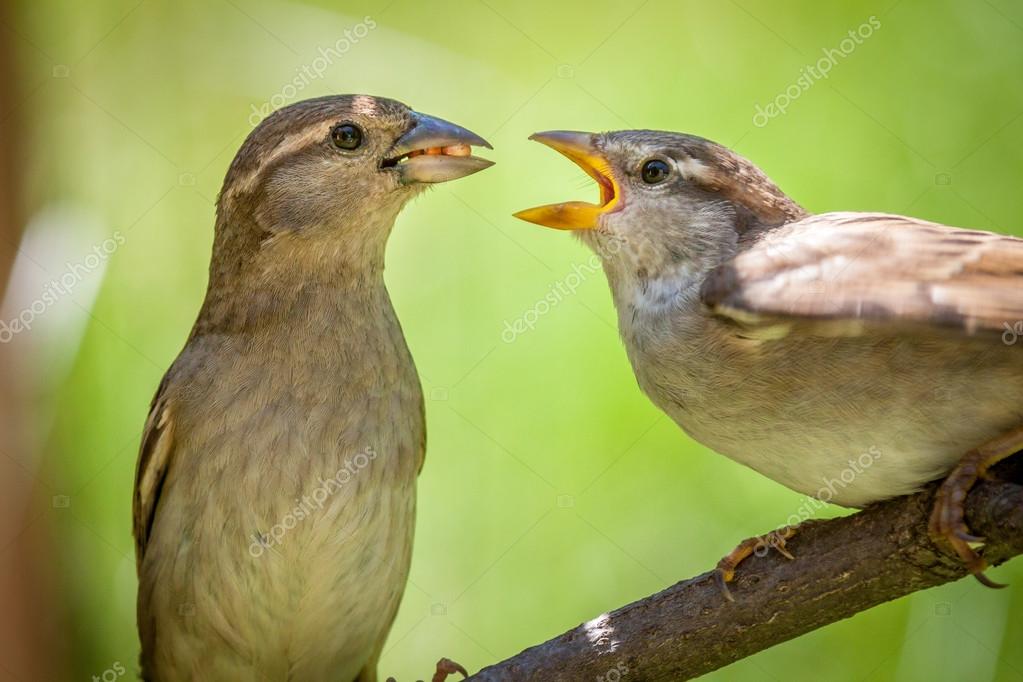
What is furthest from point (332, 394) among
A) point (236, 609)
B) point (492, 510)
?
point (492, 510)

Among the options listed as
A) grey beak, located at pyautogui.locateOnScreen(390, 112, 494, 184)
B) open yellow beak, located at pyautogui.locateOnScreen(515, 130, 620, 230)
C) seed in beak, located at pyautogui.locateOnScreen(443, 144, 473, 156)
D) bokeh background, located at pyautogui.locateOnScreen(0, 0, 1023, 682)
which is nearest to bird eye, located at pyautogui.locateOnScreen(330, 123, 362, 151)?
grey beak, located at pyautogui.locateOnScreen(390, 112, 494, 184)

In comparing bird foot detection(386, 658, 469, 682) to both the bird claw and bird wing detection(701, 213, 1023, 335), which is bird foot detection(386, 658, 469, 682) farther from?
bird wing detection(701, 213, 1023, 335)

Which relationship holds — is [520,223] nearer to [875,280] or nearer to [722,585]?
[722,585]

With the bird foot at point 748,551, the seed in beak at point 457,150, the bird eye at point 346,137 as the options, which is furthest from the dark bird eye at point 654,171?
the bird foot at point 748,551

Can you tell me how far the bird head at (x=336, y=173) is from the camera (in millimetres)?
4266

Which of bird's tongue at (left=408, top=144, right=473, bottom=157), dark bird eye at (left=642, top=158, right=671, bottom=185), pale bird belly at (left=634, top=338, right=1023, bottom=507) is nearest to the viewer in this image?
pale bird belly at (left=634, top=338, right=1023, bottom=507)

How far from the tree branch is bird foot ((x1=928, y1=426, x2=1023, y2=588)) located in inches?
1.3

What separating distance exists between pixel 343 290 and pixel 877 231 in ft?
5.92

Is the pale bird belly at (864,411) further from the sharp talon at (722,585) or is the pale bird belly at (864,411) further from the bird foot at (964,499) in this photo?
the sharp talon at (722,585)

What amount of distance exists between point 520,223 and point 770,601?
236cm

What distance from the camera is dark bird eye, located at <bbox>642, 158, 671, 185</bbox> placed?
421cm

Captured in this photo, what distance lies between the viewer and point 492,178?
5.52 metres

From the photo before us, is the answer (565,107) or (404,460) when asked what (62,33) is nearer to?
(565,107)

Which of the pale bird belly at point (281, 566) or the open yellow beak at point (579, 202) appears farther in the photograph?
the pale bird belly at point (281, 566)
